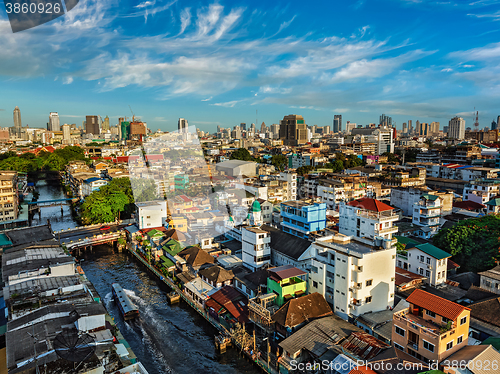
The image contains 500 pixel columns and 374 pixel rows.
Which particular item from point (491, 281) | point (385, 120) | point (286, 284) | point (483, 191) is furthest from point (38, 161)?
point (385, 120)

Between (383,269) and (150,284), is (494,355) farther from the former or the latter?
(150,284)

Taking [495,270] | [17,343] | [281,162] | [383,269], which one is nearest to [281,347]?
[383,269]

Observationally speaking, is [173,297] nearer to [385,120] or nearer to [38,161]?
[38,161]

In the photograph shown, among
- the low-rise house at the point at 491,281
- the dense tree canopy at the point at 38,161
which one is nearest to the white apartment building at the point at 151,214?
the low-rise house at the point at 491,281

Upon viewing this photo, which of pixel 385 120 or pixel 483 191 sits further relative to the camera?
pixel 385 120

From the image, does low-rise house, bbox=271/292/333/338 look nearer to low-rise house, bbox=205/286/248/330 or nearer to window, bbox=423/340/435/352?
low-rise house, bbox=205/286/248/330

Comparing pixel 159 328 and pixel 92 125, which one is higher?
pixel 92 125

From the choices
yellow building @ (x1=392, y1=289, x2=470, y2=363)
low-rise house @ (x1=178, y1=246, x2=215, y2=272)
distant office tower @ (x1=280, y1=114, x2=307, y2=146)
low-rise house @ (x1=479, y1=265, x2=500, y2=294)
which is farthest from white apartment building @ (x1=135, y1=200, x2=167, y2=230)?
distant office tower @ (x1=280, y1=114, x2=307, y2=146)
